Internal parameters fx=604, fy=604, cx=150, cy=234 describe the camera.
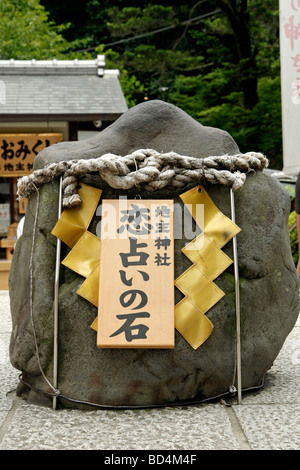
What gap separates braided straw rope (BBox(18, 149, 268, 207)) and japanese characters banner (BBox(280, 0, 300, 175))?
6.12 metres

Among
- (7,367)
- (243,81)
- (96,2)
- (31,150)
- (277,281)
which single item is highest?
(96,2)

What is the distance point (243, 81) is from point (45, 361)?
15.2m

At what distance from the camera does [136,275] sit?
2.98 meters

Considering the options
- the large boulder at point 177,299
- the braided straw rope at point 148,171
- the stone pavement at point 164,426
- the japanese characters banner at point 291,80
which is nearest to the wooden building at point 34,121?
the japanese characters banner at point 291,80

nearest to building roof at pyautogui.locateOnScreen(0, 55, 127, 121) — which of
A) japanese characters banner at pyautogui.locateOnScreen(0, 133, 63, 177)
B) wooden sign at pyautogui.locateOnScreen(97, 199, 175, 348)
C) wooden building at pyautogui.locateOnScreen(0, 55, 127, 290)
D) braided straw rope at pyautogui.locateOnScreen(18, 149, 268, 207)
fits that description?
wooden building at pyautogui.locateOnScreen(0, 55, 127, 290)

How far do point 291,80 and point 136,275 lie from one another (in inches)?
270

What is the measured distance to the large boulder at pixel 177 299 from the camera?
9.61ft

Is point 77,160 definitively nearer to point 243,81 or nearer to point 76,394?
point 76,394

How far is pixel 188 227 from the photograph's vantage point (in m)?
3.10

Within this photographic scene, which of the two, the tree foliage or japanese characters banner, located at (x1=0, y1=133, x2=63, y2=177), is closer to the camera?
japanese characters banner, located at (x1=0, y1=133, x2=63, y2=177)

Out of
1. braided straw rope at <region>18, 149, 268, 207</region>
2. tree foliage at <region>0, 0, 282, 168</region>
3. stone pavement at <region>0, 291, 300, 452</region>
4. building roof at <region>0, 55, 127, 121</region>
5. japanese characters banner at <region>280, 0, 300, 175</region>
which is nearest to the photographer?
stone pavement at <region>0, 291, 300, 452</region>

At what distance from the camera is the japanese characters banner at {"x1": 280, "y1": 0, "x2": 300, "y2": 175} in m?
8.97

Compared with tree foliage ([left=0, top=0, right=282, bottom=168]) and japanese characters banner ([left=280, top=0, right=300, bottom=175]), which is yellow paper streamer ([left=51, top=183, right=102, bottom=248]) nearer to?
japanese characters banner ([left=280, top=0, right=300, bottom=175])

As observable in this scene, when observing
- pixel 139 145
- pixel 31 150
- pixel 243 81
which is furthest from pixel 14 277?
pixel 243 81
